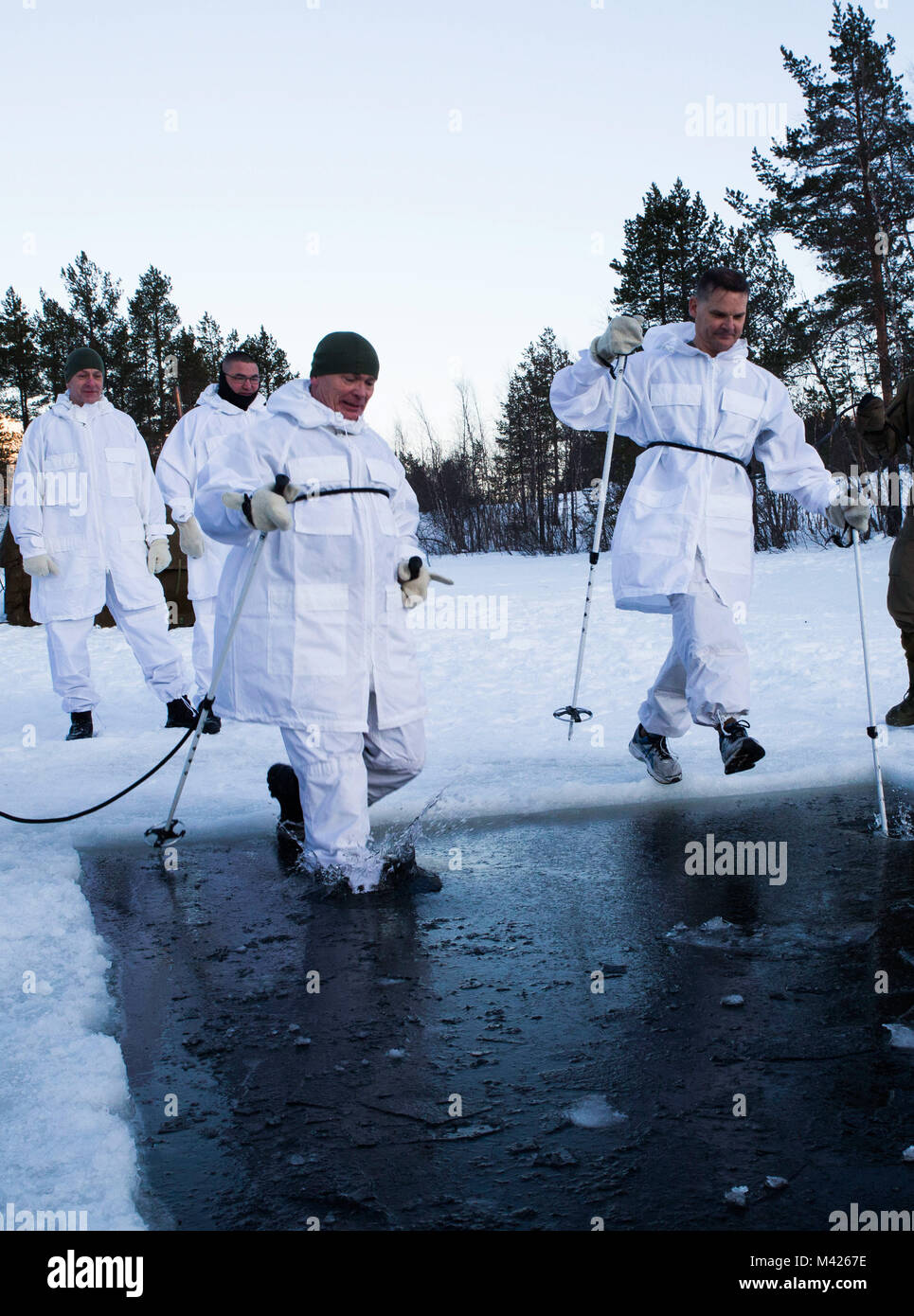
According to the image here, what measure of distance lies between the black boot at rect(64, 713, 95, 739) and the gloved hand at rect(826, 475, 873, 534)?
4.57 metres

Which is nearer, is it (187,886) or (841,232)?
(187,886)

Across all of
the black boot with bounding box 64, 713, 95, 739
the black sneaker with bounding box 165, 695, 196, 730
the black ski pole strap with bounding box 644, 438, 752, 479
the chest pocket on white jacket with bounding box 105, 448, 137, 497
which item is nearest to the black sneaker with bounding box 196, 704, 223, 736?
the black sneaker with bounding box 165, 695, 196, 730

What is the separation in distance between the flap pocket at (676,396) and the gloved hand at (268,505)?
2.01 metres

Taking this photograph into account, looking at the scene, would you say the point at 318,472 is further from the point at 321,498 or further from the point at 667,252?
the point at 667,252

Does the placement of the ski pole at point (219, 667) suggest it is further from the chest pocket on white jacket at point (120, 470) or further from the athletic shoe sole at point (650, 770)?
the chest pocket on white jacket at point (120, 470)

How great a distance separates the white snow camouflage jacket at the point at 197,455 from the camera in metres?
7.41

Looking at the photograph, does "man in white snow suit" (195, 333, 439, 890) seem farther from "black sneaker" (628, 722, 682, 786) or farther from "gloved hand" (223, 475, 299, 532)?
"black sneaker" (628, 722, 682, 786)

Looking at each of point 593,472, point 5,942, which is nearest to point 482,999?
point 5,942

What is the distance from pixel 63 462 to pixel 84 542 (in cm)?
56

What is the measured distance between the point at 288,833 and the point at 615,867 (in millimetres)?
1277

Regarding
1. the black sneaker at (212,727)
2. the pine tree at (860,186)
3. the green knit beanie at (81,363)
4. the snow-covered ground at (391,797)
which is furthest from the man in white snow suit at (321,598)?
the pine tree at (860,186)
